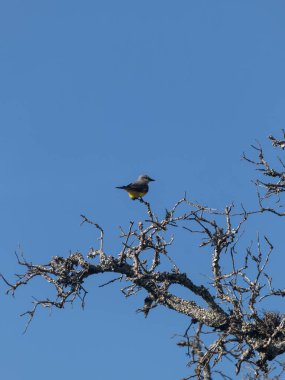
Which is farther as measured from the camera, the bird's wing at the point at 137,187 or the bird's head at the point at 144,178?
the bird's head at the point at 144,178

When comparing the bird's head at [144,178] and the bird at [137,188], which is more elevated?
the bird's head at [144,178]

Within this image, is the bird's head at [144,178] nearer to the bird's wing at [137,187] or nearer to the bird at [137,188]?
the bird at [137,188]

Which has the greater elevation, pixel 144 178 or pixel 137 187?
pixel 144 178

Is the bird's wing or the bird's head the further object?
the bird's head

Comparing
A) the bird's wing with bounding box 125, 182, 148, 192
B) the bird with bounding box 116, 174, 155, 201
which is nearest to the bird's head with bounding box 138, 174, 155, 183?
the bird with bounding box 116, 174, 155, 201

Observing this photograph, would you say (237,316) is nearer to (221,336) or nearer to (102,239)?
(221,336)

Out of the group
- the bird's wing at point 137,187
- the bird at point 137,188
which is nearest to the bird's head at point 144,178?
the bird at point 137,188

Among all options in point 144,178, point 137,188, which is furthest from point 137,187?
point 144,178

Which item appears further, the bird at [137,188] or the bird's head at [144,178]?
the bird's head at [144,178]

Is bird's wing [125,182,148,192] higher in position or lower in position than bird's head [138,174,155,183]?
lower

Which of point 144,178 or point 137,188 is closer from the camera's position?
point 137,188

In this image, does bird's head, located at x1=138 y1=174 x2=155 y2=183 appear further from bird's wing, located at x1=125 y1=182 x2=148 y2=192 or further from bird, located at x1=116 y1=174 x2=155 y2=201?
bird's wing, located at x1=125 y1=182 x2=148 y2=192

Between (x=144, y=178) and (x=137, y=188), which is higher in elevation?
(x=144, y=178)

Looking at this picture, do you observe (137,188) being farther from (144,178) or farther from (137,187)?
(144,178)
